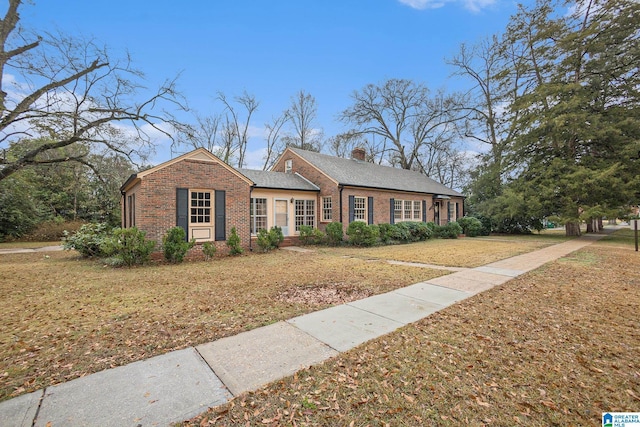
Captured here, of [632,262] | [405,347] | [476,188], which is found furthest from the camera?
[476,188]

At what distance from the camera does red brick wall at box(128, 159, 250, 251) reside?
9.62 m

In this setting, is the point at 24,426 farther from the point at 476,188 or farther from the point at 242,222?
the point at 476,188

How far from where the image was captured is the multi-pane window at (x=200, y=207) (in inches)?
417

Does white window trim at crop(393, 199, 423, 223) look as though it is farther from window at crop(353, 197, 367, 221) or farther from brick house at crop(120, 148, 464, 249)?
window at crop(353, 197, 367, 221)

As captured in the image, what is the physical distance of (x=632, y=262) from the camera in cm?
860

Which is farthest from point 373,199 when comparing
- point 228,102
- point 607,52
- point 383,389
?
point 228,102

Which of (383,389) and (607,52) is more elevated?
(607,52)


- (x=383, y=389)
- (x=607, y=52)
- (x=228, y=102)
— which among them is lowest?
(x=383, y=389)

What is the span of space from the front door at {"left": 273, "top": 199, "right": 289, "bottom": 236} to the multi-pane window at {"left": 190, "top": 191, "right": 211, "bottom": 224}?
3.87 meters

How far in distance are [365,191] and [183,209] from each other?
31.8ft

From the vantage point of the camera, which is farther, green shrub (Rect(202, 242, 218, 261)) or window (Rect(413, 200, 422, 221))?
window (Rect(413, 200, 422, 221))

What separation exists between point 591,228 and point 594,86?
14.8 meters

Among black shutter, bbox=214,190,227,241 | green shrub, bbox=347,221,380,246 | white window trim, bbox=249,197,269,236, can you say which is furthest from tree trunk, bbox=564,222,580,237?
black shutter, bbox=214,190,227,241

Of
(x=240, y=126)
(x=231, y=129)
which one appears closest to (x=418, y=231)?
(x=240, y=126)
